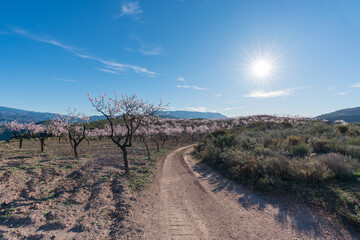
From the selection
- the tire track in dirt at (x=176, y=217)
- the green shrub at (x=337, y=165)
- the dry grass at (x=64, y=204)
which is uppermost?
the green shrub at (x=337, y=165)

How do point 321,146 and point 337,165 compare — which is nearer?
point 337,165

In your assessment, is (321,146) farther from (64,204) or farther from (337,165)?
(64,204)

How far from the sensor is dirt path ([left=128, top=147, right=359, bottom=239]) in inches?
247

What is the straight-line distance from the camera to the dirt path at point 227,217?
6262 mm

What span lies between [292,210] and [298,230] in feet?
4.93

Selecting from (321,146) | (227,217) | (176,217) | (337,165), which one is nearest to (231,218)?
(227,217)

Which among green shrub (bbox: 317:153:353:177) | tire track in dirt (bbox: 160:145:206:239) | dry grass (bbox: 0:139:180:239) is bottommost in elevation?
tire track in dirt (bbox: 160:145:206:239)

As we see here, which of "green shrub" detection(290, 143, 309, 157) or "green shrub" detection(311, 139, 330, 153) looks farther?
"green shrub" detection(311, 139, 330, 153)

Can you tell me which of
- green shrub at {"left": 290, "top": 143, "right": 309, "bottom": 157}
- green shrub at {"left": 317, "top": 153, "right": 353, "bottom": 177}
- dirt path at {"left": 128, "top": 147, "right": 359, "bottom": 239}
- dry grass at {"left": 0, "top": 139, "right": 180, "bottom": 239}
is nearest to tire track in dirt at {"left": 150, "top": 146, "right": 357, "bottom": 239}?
dirt path at {"left": 128, "top": 147, "right": 359, "bottom": 239}

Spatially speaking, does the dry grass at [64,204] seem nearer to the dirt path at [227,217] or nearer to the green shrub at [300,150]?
the dirt path at [227,217]

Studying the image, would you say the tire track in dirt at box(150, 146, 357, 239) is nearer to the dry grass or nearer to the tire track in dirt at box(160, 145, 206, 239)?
the tire track in dirt at box(160, 145, 206, 239)

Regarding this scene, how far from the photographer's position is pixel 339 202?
7391 millimetres

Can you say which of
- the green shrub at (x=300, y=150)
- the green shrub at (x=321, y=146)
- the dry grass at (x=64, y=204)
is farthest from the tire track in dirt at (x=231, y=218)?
the green shrub at (x=321, y=146)

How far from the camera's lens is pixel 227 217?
754 centimetres
